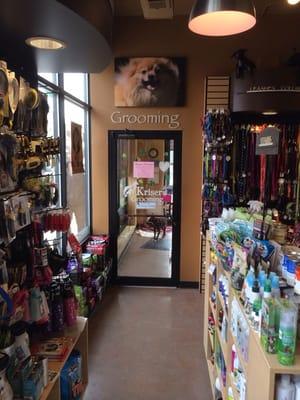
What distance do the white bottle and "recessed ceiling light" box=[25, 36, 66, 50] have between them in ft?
5.84

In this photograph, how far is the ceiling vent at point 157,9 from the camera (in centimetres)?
373

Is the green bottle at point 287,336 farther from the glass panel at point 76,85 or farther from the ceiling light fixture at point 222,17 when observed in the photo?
the glass panel at point 76,85

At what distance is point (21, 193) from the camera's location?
1890 millimetres

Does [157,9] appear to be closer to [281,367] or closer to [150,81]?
[150,81]

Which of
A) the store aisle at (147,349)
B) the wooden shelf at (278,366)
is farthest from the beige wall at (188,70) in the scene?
the wooden shelf at (278,366)

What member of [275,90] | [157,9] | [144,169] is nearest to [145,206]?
[144,169]

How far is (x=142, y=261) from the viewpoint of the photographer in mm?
5012

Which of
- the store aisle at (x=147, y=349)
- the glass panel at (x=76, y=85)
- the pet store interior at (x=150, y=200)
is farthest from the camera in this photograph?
the glass panel at (x=76, y=85)

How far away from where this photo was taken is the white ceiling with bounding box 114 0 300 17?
13.2ft

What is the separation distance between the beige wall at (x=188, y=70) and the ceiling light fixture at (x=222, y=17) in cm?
249

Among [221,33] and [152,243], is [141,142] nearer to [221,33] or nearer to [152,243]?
[152,243]

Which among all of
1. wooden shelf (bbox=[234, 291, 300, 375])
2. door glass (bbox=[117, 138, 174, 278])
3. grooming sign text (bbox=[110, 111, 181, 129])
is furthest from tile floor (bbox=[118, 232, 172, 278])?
wooden shelf (bbox=[234, 291, 300, 375])

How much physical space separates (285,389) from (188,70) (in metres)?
4.05

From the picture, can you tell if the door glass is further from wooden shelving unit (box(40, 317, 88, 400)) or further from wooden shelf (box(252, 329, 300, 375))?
wooden shelf (box(252, 329, 300, 375))
